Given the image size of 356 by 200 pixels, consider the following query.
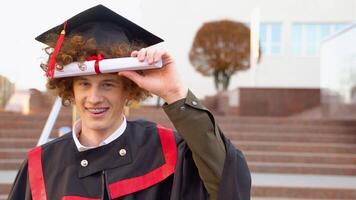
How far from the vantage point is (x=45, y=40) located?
1.96 m

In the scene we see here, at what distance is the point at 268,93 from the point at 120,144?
12055 millimetres

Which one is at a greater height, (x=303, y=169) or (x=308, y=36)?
(x=308, y=36)

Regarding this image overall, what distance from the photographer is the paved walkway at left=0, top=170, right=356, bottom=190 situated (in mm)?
6027

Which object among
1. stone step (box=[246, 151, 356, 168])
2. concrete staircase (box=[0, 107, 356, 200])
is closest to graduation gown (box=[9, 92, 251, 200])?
concrete staircase (box=[0, 107, 356, 200])

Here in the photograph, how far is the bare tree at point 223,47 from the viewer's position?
706 inches

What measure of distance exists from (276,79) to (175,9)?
534 cm

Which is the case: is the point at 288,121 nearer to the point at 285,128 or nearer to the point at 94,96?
the point at 285,128

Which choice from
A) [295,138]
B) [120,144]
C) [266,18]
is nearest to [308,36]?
[266,18]

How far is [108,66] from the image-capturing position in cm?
175

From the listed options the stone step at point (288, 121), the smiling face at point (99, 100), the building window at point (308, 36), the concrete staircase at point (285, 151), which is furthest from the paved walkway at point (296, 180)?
the building window at point (308, 36)

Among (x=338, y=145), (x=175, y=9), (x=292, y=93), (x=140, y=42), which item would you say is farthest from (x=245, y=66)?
(x=140, y=42)

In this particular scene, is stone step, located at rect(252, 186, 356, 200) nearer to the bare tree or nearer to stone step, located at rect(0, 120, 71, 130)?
stone step, located at rect(0, 120, 71, 130)

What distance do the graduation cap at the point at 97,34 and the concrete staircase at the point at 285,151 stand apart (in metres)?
4.10

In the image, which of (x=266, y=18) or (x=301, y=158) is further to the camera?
(x=266, y=18)
